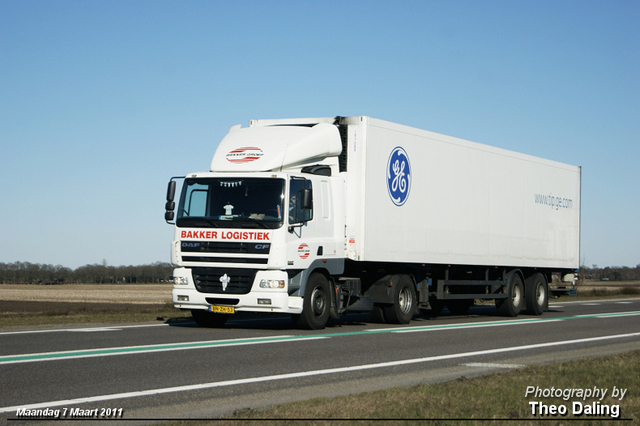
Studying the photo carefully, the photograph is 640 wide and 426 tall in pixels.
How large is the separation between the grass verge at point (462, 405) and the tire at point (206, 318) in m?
8.06

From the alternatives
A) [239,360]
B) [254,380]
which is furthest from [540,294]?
Answer: [254,380]

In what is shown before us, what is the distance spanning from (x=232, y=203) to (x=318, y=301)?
8.35 ft

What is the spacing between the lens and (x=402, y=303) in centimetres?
1742

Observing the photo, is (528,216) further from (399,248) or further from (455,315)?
(399,248)

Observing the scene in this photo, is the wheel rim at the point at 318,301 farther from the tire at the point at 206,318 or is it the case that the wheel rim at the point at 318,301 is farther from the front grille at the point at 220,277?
the tire at the point at 206,318

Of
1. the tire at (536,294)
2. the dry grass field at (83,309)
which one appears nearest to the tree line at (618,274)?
the dry grass field at (83,309)

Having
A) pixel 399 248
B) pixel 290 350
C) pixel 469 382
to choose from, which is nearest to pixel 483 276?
pixel 399 248

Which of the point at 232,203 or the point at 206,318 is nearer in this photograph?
the point at 232,203

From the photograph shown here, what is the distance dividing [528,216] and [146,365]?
15.0 m

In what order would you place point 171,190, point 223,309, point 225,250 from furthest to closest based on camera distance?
point 171,190 → point 223,309 → point 225,250

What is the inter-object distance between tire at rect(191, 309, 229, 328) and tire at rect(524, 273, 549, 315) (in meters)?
10.2

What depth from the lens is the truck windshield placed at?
14.0 m

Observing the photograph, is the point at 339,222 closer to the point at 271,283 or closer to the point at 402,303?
the point at 271,283
